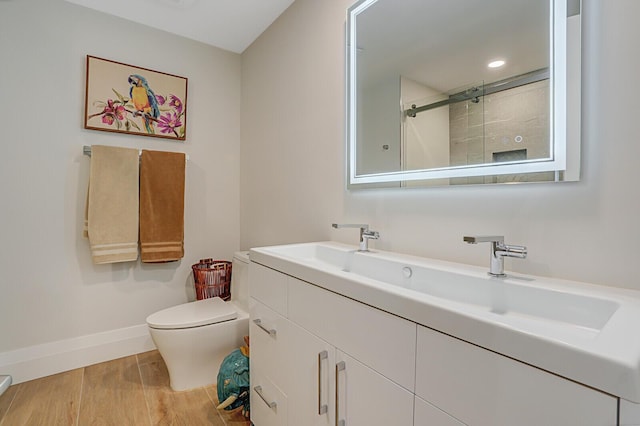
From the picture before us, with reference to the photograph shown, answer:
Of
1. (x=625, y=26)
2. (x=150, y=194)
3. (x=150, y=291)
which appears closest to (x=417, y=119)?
(x=625, y=26)

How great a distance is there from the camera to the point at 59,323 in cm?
204

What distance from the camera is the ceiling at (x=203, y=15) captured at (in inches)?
80.4

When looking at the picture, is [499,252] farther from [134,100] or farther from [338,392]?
[134,100]

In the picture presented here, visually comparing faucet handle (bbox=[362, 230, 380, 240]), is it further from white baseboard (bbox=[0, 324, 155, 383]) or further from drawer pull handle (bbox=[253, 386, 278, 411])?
white baseboard (bbox=[0, 324, 155, 383])

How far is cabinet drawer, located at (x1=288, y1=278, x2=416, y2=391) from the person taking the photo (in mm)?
728

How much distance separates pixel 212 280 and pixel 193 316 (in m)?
0.54

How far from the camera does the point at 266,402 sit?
1.31 metres

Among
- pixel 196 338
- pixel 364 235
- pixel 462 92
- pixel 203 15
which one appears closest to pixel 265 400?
pixel 196 338

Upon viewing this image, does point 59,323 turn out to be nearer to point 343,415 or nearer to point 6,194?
point 6,194

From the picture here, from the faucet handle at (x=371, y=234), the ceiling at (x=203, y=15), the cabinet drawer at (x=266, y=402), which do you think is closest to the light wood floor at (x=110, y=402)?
the cabinet drawer at (x=266, y=402)

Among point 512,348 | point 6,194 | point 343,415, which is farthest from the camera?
point 6,194

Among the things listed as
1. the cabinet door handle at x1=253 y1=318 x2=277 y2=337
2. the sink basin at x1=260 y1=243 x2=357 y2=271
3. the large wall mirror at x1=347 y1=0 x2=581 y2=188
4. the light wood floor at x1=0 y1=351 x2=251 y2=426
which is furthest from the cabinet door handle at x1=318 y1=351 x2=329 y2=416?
the light wood floor at x1=0 y1=351 x2=251 y2=426

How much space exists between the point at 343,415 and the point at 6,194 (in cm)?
226

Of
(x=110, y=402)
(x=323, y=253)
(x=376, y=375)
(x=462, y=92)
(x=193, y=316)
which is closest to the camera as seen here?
(x=376, y=375)
